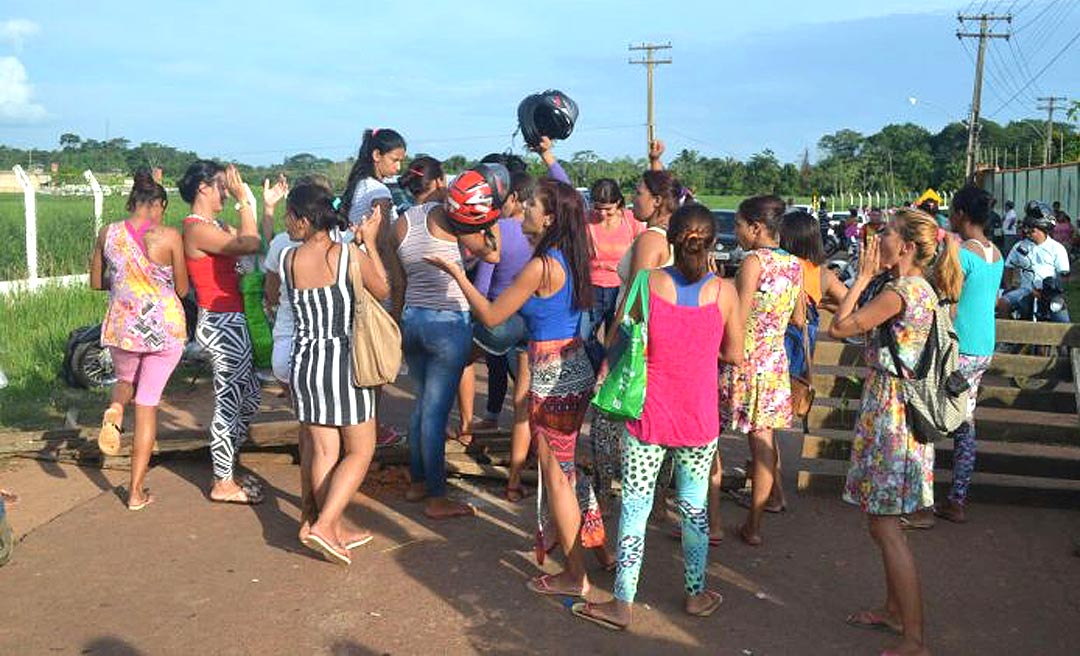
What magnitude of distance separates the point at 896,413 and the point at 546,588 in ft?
5.86

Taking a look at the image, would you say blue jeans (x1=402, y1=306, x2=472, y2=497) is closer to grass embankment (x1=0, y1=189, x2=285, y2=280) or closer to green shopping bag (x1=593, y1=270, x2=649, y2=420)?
green shopping bag (x1=593, y1=270, x2=649, y2=420)

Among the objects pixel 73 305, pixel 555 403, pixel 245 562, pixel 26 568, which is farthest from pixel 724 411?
pixel 73 305

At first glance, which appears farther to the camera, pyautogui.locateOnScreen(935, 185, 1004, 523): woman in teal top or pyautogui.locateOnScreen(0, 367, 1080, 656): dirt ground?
pyautogui.locateOnScreen(935, 185, 1004, 523): woman in teal top

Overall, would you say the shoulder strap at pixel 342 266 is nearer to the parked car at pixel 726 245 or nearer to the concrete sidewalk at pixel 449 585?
the concrete sidewalk at pixel 449 585

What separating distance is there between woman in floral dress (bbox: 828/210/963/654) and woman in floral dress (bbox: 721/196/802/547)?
0.92 meters

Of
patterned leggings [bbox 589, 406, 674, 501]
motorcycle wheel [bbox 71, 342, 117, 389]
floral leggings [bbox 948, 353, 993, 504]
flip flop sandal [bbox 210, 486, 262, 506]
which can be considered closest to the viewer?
patterned leggings [bbox 589, 406, 674, 501]

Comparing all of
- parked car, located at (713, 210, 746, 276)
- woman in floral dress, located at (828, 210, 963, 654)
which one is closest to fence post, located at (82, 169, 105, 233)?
woman in floral dress, located at (828, 210, 963, 654)

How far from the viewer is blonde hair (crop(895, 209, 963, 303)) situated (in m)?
4.30

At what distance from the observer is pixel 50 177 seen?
1666 cm

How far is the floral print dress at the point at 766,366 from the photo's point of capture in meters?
5.36

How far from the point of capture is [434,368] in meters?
5.72

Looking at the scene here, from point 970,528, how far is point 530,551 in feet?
8.32

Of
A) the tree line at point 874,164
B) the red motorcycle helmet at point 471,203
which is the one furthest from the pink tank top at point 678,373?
the tree line at point 874,164

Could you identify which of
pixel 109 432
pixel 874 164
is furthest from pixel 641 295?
pixel 874 164
